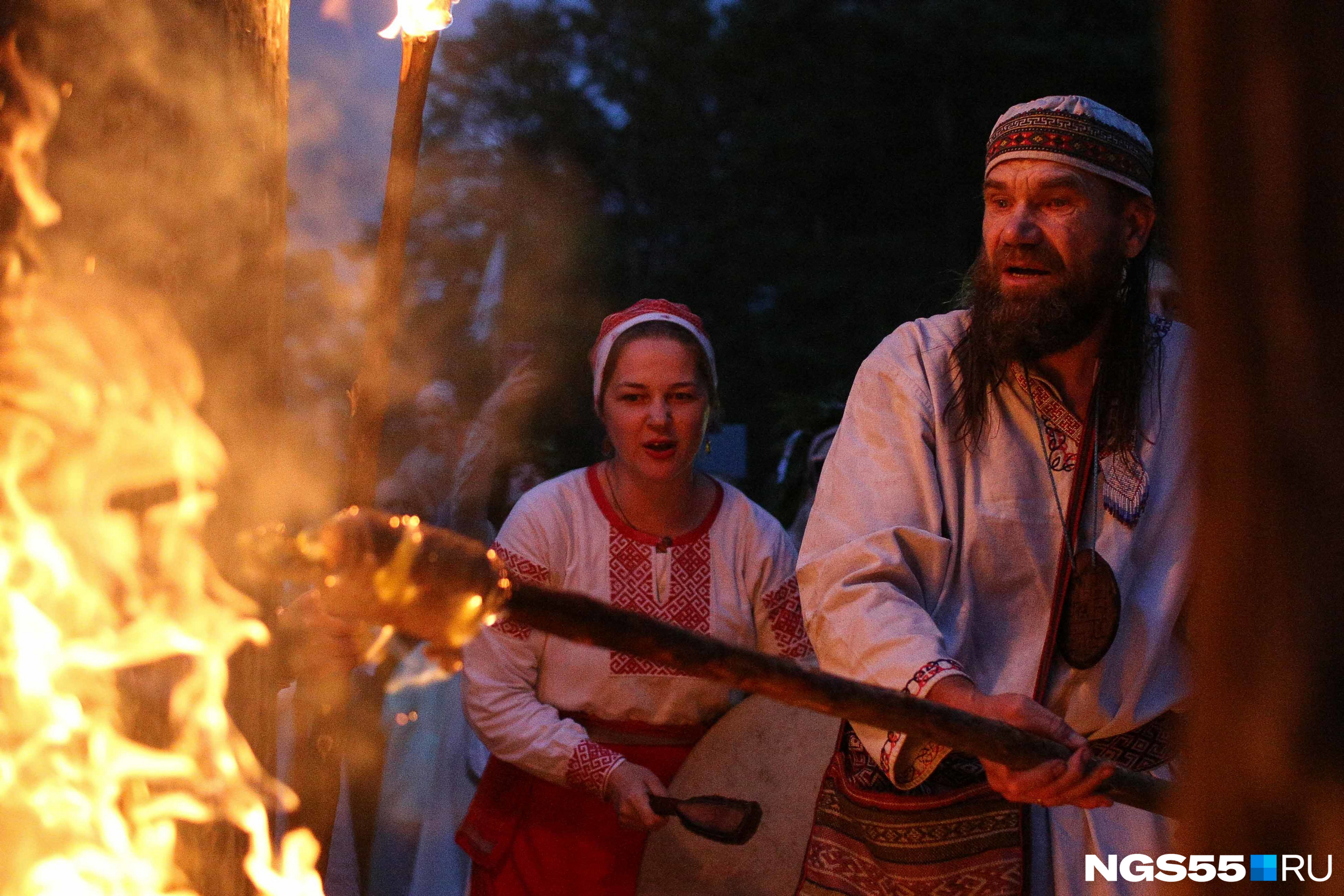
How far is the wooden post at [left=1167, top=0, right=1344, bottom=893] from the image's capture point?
771 millimetres

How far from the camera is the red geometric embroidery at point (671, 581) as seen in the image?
3.72m

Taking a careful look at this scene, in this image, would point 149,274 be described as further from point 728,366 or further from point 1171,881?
point 728,366

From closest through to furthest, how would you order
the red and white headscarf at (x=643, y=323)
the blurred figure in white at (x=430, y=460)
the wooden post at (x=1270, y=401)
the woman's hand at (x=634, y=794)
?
the wooden post at (x=1270, y=401)
the woman's hand at (x=634, y=794)
the red and white headscarf at (x=643, y=323)
the blurred figure in white at (x=430, y=460)

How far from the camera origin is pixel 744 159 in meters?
17.2

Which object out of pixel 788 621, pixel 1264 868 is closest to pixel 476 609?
pixel 1264 868

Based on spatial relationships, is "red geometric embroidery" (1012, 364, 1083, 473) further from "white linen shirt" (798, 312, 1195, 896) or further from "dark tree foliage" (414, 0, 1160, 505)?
"dark tree foliage" (414, 0, 1160, 505)

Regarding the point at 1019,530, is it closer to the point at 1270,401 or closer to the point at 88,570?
the point at 88,570

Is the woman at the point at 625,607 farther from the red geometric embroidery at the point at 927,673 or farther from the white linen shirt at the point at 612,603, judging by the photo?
the red geometric embroidery at the point at 927,673

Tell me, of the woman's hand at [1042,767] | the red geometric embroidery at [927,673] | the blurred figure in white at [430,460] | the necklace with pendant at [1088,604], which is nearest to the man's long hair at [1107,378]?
the necklace with pendant at [1088,604]

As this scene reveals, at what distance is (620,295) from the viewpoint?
16.8 meters

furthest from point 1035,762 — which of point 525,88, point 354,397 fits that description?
point 525,88

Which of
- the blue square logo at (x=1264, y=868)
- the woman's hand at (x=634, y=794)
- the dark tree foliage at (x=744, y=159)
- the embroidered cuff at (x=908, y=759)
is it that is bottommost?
the woman's hand at (x=634, y=794)

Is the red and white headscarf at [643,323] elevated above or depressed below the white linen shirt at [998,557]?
above

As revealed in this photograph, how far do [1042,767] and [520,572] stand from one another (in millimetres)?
1980
